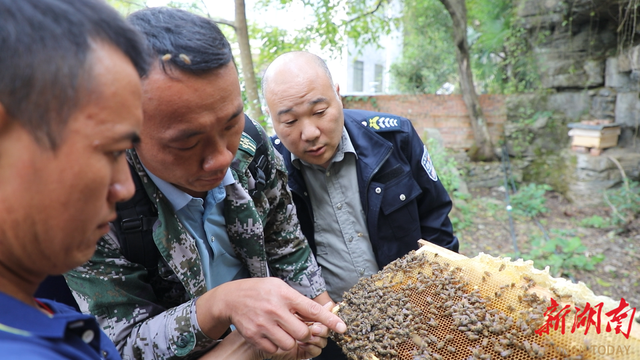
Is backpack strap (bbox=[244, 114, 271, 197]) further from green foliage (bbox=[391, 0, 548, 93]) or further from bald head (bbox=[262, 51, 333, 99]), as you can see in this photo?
green foliage (bbox=[391, 0, 548, 93])

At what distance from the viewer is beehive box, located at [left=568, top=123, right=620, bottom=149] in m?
9.15

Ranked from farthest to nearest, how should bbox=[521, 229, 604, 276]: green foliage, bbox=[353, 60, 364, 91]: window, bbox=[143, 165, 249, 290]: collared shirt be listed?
1. bbox=[353, 60, 364, 91]: window
2. bbox=[521, 229, 604, 276]: green foliage
3. bbox=[143, 165, 249, 290]: collared shirt

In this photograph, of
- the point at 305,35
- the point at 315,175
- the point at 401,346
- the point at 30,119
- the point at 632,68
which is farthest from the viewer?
the point at 632,68

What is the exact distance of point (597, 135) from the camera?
924 centimetres

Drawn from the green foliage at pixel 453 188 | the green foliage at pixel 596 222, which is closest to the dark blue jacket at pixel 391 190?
the green foliage at pixel 453 188

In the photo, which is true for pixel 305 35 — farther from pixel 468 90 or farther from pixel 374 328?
pixel 374 328

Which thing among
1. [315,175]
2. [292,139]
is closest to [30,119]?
[292,139]

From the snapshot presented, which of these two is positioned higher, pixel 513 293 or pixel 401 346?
pixel 513 293

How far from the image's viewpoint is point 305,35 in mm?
8070

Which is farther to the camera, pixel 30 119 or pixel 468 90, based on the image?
pixel 468 90

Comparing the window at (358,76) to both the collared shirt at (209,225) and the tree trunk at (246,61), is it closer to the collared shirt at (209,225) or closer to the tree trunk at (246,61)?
the tree trunk at (246,61)

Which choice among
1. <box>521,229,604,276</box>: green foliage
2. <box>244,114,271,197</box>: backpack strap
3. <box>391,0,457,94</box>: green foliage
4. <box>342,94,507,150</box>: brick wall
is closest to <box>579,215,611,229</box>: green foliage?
<box>521,229,604,276</box>: green foliage

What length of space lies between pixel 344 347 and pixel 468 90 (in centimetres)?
1117

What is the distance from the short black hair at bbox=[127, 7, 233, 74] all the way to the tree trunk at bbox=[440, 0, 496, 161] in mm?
11092
